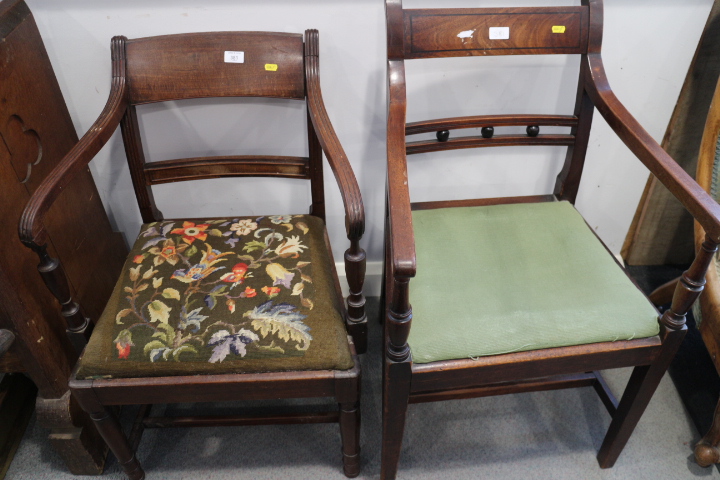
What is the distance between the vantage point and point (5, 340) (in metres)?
1.02

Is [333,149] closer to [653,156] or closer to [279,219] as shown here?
[279,219]

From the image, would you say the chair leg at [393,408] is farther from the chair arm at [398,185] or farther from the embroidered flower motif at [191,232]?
the embroidered flower motif at [191,232]

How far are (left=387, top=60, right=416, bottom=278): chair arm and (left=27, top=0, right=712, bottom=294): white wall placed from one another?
239 millimetres

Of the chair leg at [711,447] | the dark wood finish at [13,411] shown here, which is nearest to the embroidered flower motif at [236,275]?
the dark wood finish at [13,411]

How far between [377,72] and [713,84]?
0.88m

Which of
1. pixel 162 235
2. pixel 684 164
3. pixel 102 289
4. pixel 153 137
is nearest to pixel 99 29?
pixel 153 137

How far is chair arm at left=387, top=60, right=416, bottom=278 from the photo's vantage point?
78 cm

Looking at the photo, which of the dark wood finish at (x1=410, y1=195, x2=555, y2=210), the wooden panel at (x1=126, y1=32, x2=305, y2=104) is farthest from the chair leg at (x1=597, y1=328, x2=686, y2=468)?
the wooden panel at (x1=126, y1=32, x2=305, y2=104)

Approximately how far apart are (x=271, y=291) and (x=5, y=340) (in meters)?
0.52

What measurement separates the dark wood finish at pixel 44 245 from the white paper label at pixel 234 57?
0.39m

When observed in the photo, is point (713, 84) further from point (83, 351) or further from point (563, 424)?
point (83, 351)

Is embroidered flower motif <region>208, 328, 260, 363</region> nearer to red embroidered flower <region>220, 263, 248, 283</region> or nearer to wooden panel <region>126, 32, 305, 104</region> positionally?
red embroidered flower <region>220, 263, 248, 283</region>

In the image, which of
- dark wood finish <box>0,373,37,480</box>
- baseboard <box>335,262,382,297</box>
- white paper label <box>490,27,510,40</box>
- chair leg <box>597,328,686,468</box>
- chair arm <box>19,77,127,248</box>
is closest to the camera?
chair arm <box>19,77,127,248</box>

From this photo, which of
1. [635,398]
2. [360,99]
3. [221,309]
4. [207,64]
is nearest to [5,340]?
[221,309]
